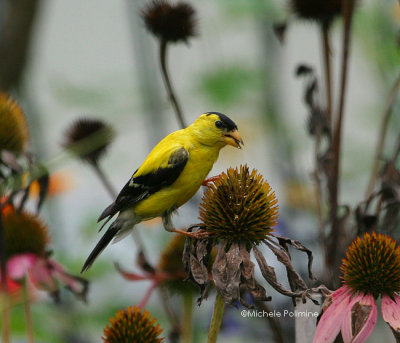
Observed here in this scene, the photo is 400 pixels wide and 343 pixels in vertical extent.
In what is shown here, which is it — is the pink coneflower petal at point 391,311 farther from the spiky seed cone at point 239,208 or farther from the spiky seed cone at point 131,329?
the spiky seed cone at point 131,329

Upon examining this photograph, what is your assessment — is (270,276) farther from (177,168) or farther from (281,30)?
(281,30)

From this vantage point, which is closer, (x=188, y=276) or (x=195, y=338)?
(x=188, y=276)

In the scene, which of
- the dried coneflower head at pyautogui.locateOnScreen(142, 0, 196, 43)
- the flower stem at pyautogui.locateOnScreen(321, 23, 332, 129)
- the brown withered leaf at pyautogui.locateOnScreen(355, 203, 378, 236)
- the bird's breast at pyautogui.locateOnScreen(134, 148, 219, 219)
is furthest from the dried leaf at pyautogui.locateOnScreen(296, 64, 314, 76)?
the bird's breast at pyautogui.locateOnScreen(134, 148, 219, 219)

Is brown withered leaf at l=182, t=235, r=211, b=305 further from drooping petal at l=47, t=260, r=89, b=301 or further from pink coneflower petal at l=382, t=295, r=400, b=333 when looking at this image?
drooping petal at l=47, t=260, r=89, b=301

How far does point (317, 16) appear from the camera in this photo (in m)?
1.71

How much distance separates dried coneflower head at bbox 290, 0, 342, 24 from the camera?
5.58 ft

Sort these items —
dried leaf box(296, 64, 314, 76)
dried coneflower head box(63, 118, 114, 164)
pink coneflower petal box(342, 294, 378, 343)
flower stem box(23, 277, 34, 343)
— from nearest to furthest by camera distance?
pink coneflower petal box(342, 294, 378, 343), flower stem box(23, 277, 34, 343), dried coneflower head box(63, 118, 114, 164), dried leaf box(296, 64, 314, 76)

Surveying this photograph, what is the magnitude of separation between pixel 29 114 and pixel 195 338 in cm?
103

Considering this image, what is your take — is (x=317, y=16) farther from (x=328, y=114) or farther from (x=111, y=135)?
(x=111, y=135)

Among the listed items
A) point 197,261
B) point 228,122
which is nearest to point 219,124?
point 228,122

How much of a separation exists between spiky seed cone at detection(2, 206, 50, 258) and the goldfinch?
359 mm

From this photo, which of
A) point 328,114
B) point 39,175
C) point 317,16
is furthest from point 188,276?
Answer: point 317,16

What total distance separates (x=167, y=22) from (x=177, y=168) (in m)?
0.45

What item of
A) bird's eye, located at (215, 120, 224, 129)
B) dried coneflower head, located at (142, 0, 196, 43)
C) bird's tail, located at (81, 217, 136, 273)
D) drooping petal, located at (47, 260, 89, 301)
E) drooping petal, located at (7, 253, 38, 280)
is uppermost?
dried coneflower head, located at (142, 0, 196, 43)
